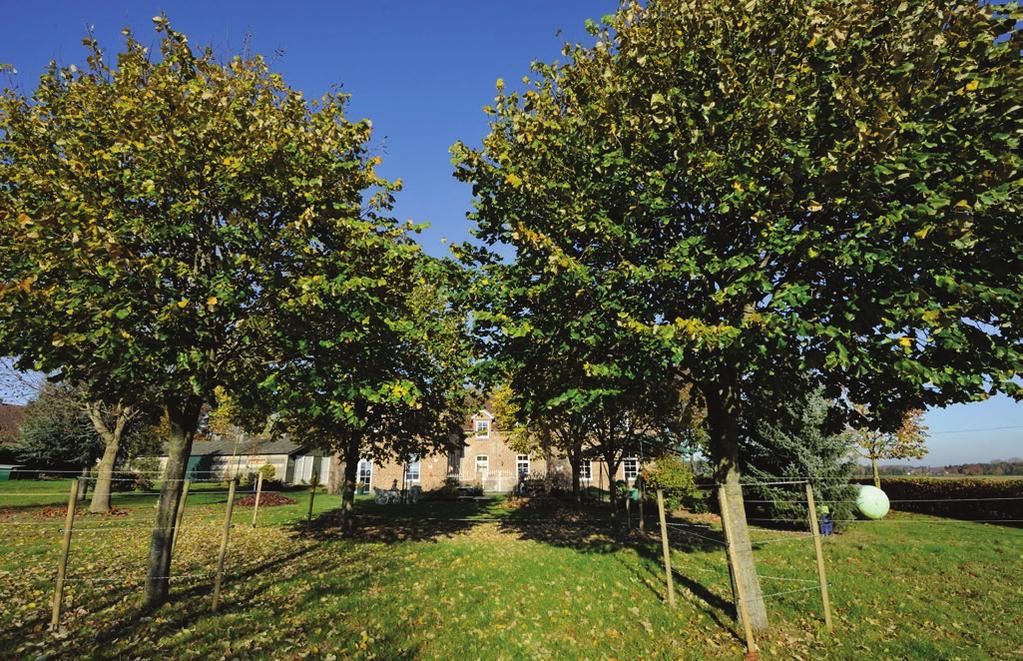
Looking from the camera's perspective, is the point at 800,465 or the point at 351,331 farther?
the point at 800,465

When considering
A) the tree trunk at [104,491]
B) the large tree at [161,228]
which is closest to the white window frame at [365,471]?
the tree trunk at [104,491]

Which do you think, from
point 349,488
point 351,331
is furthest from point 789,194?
point 349,488

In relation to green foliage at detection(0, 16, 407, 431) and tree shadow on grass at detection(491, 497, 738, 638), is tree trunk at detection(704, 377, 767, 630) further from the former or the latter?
green foliage at detection(0, 16, 407, 431)

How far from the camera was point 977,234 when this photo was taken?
6.82m

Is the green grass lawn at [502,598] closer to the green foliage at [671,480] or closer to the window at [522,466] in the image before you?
the green foliage at [671,480]

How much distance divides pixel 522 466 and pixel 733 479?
37.8 m

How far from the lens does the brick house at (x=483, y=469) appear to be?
42.8 metres

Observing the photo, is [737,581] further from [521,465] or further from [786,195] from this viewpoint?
[521,465]

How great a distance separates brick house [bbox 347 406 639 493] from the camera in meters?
42.8

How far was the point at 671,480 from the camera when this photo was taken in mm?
25781

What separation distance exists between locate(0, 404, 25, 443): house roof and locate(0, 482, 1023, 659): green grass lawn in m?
49.2

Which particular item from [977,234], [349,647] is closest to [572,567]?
[349,647]

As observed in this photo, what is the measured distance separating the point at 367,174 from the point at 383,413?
1003 centimetres

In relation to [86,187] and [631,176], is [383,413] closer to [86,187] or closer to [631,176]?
[86,187]
